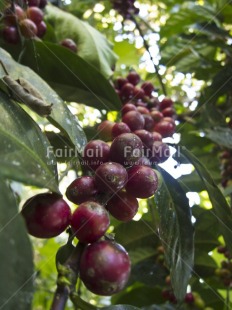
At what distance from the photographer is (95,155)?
0.59 metres

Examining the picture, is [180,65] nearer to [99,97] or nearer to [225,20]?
[225,20]

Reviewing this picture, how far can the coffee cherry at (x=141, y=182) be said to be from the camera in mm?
567

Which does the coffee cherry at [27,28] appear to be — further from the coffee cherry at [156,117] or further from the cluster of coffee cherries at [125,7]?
the cluster of coffee cherries at [125,7]

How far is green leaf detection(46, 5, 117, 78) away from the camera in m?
1.18

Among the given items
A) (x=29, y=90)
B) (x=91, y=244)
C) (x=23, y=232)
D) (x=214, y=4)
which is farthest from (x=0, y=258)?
(x=214, y=4)

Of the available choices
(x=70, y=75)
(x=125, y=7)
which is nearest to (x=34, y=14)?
(x=70, y=75)

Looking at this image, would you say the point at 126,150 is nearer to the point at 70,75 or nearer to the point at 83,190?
the point at 83,190

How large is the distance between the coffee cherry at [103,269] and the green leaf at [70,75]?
60 cm

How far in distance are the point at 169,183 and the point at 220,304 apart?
0.62 metres

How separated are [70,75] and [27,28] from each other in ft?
0.49

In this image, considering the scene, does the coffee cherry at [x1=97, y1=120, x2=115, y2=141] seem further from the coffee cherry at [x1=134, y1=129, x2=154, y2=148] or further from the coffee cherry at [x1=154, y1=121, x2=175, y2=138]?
the coffee cherry at [x1=154, y1=121, x2=175, y2=138]

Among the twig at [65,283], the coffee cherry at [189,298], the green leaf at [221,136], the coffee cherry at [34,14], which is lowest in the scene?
the coffee cherry at [189,298]

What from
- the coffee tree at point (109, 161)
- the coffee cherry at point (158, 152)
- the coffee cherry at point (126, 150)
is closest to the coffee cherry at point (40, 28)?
the coffee tree at point (109, 161)

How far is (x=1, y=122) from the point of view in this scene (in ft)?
1.67
